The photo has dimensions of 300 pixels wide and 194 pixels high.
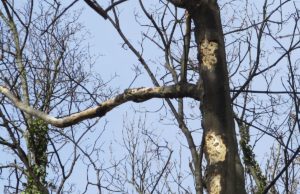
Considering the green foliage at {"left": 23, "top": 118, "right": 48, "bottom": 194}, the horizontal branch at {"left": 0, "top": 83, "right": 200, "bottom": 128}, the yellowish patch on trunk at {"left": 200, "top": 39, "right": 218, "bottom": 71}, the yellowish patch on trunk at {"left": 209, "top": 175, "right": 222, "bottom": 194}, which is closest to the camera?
the yellowish patch on trunk at {"left": 209, "top": 175, "right": 222, "bottom": 194}

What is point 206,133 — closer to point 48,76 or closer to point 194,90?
point 194,90

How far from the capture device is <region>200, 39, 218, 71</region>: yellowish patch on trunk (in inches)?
94.0

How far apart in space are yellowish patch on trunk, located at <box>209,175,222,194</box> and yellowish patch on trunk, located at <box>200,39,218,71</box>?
21.7 inches

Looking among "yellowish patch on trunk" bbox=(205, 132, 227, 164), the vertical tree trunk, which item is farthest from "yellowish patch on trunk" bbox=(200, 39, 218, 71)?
"yellowish patch on trunk" bbox=(205, 132, 227, 164)

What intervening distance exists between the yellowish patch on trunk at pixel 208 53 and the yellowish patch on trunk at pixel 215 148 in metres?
0.35

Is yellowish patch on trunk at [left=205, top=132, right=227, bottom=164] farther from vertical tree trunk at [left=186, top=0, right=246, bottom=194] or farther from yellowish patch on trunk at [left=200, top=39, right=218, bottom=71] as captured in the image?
yellowish patch on trunk at [left=200, top=39, right=218, bottom=71]

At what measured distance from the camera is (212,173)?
7.09ft

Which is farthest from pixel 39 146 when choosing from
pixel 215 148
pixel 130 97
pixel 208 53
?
pixel 215 148

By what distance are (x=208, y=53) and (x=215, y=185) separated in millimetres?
681

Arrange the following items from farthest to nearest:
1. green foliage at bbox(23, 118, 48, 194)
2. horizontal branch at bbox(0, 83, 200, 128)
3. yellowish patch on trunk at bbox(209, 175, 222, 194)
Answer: green foliage at bbox(23, 118, 48, 194)
horizontal branch at bbox(0, 83, 200, 128)
yellowish patch on trunk at bbox(209, 175, 222, 194)

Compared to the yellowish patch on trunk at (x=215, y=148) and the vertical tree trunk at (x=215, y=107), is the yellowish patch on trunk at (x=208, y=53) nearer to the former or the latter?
the vertical tree trunk at (x=215, y=107)

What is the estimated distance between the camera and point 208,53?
242 cm

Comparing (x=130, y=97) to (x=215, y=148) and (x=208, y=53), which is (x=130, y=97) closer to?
(x=208, y=53)

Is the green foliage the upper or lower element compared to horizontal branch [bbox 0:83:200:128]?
upper
